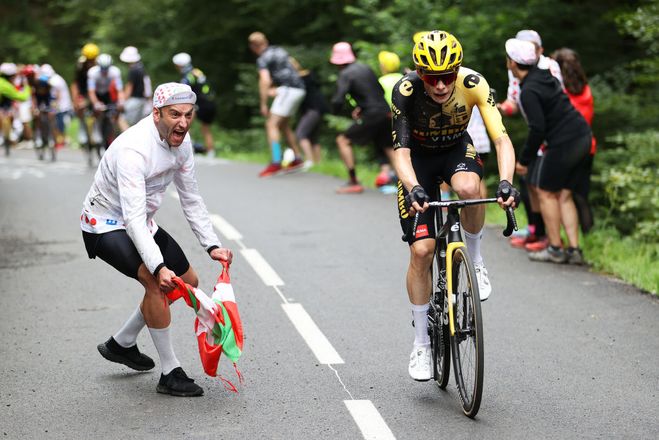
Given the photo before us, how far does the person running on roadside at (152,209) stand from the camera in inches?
236

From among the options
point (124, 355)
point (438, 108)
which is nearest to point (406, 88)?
point (438, 108)

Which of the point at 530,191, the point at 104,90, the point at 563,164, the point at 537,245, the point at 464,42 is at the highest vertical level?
the point at 464,42

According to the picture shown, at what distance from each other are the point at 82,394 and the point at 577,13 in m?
16.0

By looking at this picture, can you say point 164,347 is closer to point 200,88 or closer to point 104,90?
point 104,90

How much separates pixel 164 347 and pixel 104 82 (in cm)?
1365

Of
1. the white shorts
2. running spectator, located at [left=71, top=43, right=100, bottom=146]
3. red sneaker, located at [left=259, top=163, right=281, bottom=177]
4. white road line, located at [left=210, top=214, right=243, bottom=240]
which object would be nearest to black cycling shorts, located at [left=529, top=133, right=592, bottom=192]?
white road line, located at [left=210, top=214, right=243, bottom=240]

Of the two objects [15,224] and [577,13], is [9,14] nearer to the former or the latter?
[577,13]

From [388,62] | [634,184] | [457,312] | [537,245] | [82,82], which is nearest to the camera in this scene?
[457,312]

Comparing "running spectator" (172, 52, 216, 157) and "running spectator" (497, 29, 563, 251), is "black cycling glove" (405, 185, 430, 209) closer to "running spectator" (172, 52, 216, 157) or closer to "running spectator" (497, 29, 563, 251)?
"running spectator" (497, 29, 563, 251)

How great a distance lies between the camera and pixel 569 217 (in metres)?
10.7

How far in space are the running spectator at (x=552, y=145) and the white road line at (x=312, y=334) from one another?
298 cm

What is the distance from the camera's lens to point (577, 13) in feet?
67.0

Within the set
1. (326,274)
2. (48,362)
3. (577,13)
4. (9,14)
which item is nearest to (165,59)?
(577,13)

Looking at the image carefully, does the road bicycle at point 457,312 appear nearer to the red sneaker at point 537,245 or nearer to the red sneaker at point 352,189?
the red sneaker at point 537,245
